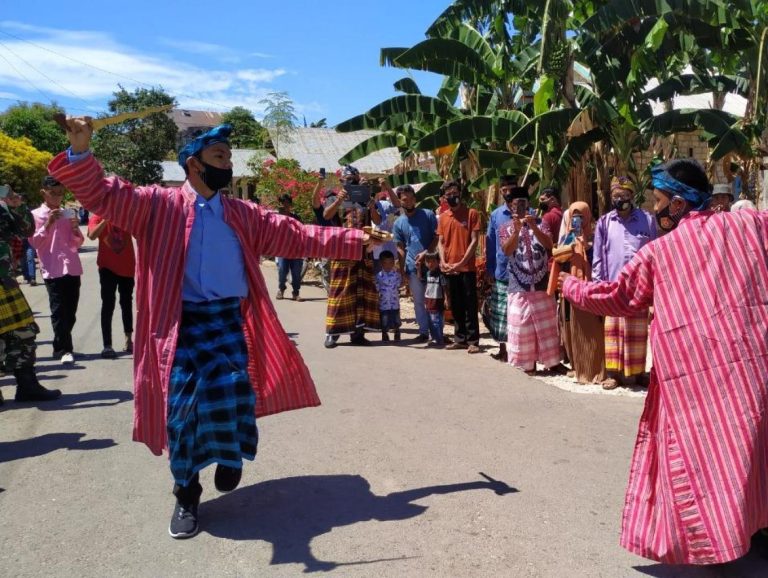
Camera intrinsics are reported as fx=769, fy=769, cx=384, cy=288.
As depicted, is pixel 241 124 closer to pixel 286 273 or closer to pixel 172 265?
pixel 286 273

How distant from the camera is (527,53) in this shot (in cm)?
1266

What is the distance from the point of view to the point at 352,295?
31.6 feet

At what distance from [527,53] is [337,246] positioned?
30.9ft

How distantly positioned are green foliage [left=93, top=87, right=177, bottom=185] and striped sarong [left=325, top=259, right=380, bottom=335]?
33.8m

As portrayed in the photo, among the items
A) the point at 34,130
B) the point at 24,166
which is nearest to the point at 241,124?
the point at 34,130

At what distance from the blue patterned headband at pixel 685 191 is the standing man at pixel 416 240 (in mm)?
5790

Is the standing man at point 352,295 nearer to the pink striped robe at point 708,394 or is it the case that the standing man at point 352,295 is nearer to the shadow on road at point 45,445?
the shadow on road at point 45,445

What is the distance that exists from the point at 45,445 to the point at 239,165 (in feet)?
118

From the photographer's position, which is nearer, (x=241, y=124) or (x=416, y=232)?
(x=416, y=232)

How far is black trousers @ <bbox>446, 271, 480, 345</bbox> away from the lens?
29.2ft

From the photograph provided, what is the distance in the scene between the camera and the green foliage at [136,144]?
41.4m

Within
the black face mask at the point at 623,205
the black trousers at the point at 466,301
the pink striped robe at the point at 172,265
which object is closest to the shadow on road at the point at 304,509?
the pink striped robe at the point at 172,265

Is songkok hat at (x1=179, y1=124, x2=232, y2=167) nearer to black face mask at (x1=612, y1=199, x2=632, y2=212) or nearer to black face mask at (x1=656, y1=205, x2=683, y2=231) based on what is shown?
black face mask at (x1=656, y1=205, x2=683, y2=231)

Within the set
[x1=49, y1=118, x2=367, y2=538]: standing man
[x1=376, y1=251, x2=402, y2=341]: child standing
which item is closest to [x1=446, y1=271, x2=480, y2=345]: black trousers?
[x1=376, y1=251, x2=402, y2=341]: child standing
